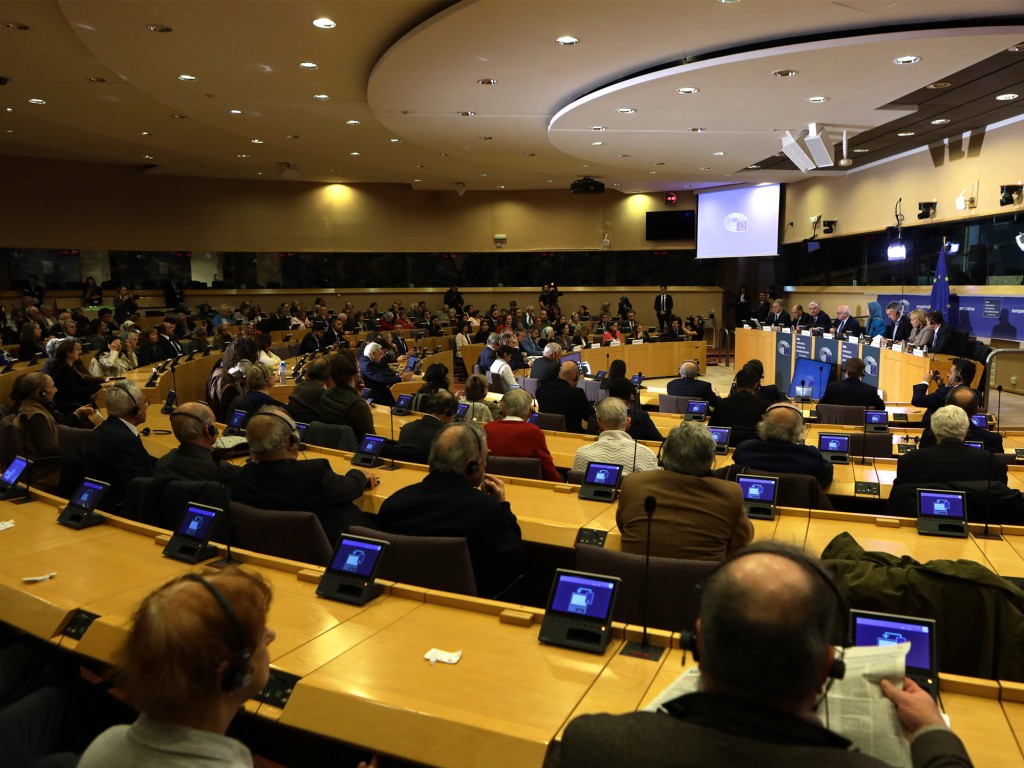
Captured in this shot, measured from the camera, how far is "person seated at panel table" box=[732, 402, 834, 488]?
4.17 meters

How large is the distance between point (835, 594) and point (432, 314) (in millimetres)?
18392

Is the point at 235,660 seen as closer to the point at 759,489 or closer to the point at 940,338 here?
the point at 759,489

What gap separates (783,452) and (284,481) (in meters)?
2.57

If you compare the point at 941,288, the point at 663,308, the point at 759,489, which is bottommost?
the point at 759,489

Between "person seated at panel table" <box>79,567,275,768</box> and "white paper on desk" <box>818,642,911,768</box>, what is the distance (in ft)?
3.39

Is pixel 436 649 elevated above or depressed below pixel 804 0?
below

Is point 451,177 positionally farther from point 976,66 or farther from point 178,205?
point 976,66

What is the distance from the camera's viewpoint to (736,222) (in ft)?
60.0

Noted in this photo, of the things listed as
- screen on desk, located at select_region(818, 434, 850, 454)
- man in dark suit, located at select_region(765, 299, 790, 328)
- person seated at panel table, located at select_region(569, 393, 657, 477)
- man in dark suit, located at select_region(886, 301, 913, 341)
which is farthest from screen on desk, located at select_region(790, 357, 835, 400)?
person seated at panel table, located at select_region(569, 393, 657, 477)

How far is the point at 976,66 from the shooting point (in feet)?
24.9

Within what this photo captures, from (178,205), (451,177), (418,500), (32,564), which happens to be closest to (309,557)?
(418,500)

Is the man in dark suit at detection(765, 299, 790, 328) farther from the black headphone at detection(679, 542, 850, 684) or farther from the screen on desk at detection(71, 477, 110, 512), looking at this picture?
the black headphone at detection(679, 542, 850, 684)

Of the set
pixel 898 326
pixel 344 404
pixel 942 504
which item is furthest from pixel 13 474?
pixel 898 326

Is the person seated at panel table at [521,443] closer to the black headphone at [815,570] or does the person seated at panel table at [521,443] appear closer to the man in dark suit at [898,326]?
the black headphone at [815,570]
